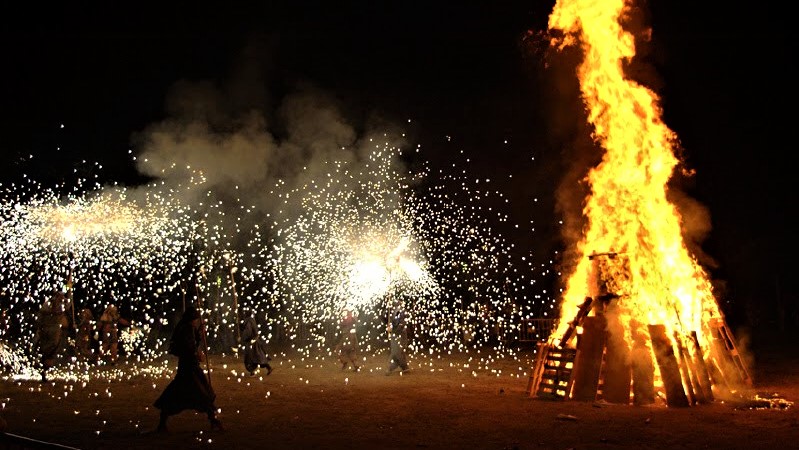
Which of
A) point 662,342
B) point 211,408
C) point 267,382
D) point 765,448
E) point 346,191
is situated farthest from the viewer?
point 346,191

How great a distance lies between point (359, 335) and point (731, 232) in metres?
16.8

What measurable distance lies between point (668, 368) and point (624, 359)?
638 millimetres

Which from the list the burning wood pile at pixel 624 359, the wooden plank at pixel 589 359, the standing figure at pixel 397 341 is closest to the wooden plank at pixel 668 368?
Answer: the burning wood pile at pixel 624 359

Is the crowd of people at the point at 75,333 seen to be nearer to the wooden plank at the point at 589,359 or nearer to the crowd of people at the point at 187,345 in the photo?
the crowd of people at the point at 187,345

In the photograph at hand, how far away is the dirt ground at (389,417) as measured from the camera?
7887 millimetres

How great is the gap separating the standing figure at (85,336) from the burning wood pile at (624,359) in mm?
13375

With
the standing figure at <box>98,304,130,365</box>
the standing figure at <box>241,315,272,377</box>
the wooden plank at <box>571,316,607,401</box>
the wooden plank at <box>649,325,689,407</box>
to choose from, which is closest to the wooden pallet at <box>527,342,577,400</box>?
the wooden plank at <box>571,316,607,401</box>

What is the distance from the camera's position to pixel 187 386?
872 cm

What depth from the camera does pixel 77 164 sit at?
25750mm

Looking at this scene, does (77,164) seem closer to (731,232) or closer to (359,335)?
(359,335)

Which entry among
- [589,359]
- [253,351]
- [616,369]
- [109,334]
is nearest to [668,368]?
[616,369]

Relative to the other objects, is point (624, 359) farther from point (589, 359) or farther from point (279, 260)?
point (279, 260)

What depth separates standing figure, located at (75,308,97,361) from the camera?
1906cm

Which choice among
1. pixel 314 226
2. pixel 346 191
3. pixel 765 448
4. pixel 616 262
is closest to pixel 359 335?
pixel 314 226
